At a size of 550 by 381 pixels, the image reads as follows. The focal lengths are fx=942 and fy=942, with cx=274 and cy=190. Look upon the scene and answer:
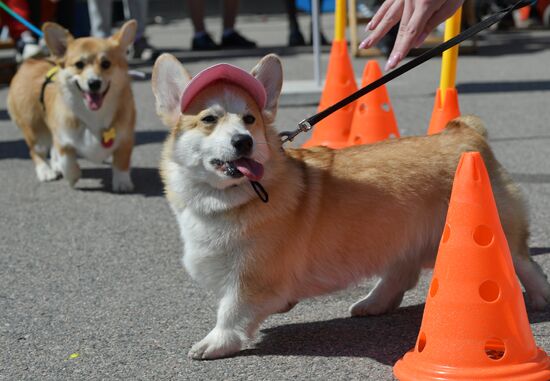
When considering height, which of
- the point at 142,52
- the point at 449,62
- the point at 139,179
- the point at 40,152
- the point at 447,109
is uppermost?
the point at 449,62

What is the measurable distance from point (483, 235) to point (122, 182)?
157 inches

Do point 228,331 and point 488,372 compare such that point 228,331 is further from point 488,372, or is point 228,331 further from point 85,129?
point 85,129

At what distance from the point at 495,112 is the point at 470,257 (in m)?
6.08

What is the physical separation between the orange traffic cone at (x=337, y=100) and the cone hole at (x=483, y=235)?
3.32m

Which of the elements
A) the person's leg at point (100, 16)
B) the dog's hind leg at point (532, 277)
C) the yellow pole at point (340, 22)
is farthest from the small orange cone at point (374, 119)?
the person's leg at point (100, 16)

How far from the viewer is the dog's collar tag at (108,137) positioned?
6660 mm

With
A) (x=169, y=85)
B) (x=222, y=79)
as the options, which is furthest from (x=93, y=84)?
(x=222, y=79)

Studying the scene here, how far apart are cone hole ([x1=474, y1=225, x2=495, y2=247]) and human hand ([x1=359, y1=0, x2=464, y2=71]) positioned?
744 mm

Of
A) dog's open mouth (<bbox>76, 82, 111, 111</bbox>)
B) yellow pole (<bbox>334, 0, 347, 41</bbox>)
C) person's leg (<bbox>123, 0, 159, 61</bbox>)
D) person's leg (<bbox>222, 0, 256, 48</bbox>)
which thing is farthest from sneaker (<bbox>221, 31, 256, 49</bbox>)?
dog's open mouth (<bbox>76, 82, 111, 111</bbox>)

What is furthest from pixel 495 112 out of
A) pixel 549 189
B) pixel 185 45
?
pixel 185 45

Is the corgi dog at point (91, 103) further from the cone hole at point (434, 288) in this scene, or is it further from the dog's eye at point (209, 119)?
the cone hole at point (434, 288)

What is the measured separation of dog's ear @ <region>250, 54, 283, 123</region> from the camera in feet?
12.3

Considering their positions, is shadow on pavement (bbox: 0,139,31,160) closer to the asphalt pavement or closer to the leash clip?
the asphalt pavement

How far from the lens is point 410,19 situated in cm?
340
